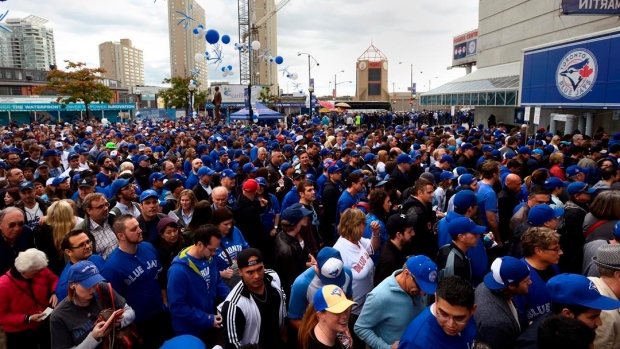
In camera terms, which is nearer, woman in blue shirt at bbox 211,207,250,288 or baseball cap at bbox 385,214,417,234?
baseball cap at bbox 385,214,417,234

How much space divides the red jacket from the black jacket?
87.6 inches

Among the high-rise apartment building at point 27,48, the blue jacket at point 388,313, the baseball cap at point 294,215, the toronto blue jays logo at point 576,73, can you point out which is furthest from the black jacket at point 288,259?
the high-rise apartment building at point 27,48

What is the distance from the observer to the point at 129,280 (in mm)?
4020

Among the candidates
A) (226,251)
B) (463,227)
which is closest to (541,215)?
(463,227)

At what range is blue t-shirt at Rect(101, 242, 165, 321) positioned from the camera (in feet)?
13.0

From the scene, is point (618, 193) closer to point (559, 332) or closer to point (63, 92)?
point (559, 332)

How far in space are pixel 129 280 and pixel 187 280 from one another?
71 cm

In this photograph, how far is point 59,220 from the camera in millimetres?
5086

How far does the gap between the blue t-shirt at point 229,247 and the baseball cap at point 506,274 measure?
2.72m

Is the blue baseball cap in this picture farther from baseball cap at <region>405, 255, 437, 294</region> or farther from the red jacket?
the red jacket

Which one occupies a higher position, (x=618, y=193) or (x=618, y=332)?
(x=618, y=193)

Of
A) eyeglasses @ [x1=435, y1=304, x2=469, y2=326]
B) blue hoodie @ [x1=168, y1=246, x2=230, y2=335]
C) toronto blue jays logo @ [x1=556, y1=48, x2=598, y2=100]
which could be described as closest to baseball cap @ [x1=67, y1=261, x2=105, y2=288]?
blue hoodie @ [x1=168, y1=246, x2=230, y2=335]

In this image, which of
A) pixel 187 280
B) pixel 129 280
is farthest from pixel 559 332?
pixel 129 280

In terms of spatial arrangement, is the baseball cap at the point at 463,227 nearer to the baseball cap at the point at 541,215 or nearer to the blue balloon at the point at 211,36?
the baseball cap at the point at 541,215
